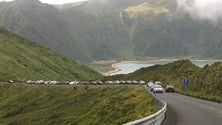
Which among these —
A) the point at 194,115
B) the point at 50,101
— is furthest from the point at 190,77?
the point at 194,115

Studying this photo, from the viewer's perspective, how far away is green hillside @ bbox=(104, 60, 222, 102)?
8269cm

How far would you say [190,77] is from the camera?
124188 mm

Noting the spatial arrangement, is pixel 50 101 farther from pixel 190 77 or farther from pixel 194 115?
pixel 194 115

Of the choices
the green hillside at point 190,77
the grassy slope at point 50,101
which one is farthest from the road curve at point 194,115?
the grassy slope at point 50,101

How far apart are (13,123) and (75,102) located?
52.9 feet

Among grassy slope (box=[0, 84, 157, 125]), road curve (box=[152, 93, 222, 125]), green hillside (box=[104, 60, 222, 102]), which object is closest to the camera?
road curve (box=[152, 93, 222, 125])

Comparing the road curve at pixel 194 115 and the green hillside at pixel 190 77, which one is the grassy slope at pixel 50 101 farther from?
the road curve at pixel 194 115

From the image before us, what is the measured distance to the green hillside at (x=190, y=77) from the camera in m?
82.7

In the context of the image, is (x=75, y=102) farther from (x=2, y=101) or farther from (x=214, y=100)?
(x=214, y=100)

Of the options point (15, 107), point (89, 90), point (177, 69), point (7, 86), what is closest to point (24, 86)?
point (7, 86)

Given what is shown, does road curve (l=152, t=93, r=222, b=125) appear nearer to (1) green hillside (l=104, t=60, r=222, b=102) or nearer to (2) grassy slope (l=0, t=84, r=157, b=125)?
(1) green hillside (l=104, t=60, r=222, b=102)

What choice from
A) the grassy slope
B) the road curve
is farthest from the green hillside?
the road curve

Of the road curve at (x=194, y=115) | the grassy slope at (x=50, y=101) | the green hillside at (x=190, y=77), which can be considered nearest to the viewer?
the road curve at (x=194, y=115)

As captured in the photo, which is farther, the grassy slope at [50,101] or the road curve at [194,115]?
A: the grassy slope at [50,101]
